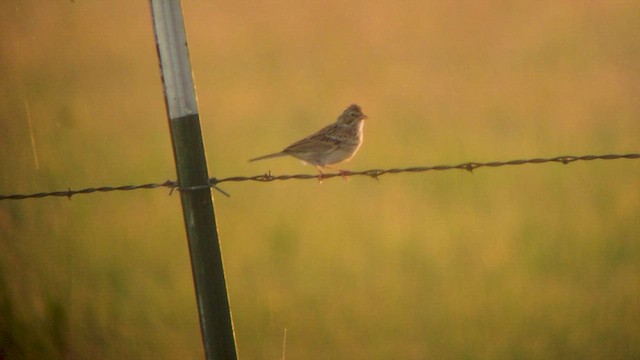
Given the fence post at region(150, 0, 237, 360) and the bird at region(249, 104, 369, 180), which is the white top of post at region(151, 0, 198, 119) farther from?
the bird at region(249, 104, 369, 180)

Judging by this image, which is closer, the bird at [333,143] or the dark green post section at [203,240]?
the dark green post section at [203,240]

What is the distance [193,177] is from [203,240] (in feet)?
1.07

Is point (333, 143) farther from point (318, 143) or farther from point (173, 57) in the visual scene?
point (173, 57)

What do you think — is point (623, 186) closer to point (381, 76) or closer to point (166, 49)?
point (381, 76)

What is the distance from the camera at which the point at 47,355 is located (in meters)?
9.04

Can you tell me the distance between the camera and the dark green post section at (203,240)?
15.2 ft

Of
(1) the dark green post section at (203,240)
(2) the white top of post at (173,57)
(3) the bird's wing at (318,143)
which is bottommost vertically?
(1) the dark green post section at (203,240)

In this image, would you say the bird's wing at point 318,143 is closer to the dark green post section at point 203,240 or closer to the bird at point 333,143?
the bird at point 333,143

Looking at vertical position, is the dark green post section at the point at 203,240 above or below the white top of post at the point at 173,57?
below

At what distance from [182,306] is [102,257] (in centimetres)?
98

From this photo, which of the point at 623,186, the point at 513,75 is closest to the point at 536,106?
the point at 513,75

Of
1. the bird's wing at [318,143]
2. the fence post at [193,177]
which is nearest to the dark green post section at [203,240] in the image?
the fence post at [193,177]

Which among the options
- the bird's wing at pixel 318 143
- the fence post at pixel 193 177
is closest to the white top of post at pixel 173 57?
the fence post at pixel 193 177

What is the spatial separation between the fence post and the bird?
284cm
